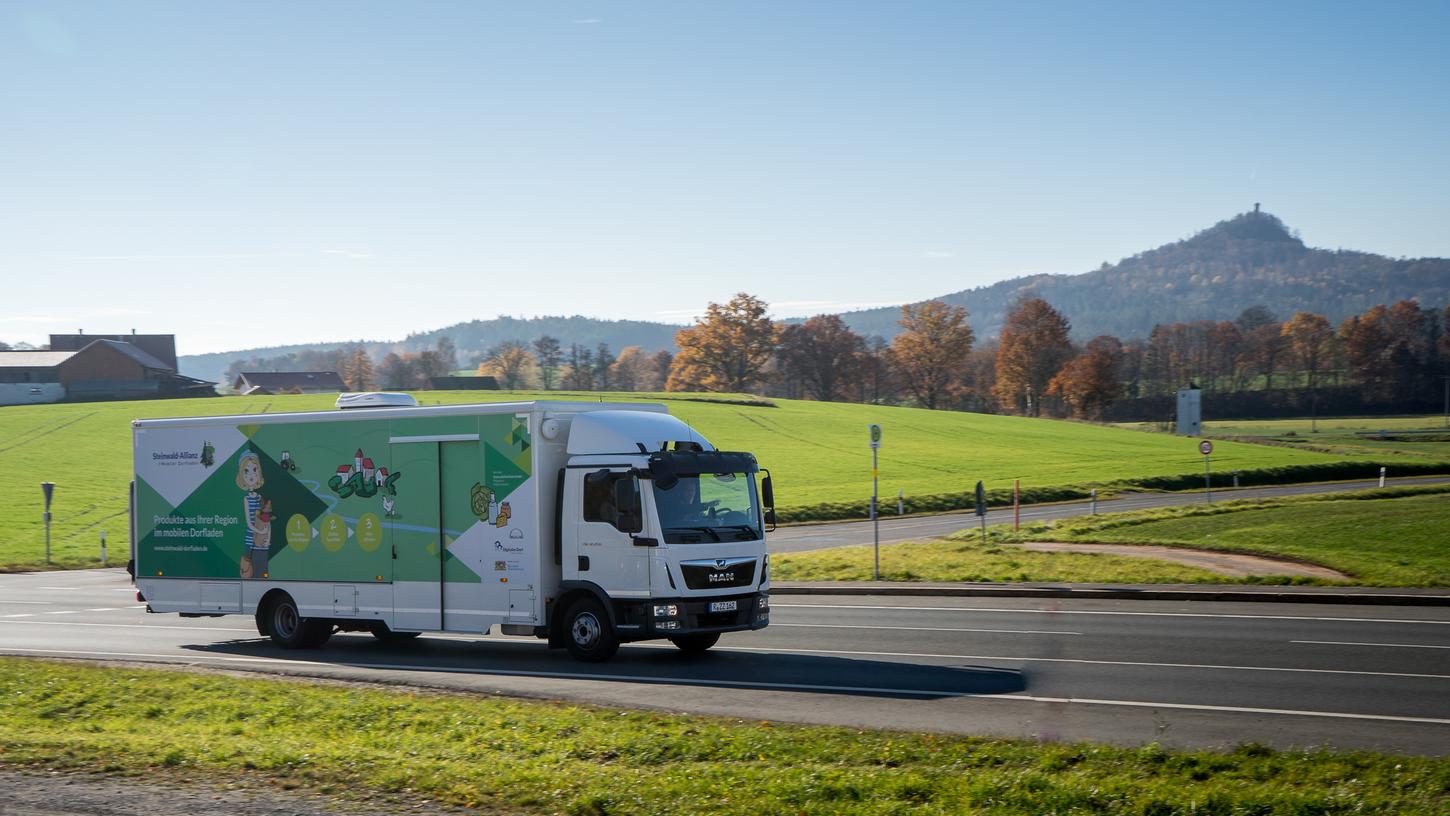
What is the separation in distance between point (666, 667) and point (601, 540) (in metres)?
1.90

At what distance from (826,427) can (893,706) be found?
7537 cm

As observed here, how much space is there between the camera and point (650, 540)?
53.2 feet

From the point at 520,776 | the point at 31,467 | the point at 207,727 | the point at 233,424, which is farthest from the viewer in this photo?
the point at 31,467

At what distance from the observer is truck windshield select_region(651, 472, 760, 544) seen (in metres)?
16.4

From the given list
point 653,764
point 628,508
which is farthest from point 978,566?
point 653,764

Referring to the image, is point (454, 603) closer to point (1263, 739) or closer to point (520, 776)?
point (520, 776)

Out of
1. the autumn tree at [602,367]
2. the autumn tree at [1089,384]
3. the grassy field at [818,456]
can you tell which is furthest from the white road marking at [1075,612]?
the autumn tree at [602,367]

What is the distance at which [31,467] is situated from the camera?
63000 mm

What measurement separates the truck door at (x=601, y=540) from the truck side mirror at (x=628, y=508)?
4 centimetres

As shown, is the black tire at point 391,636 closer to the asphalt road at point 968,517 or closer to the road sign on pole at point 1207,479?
the asphalt road at point 968,517

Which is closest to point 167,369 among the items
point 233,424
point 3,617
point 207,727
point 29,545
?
point 29,545

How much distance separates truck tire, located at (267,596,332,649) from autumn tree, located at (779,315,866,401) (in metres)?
122

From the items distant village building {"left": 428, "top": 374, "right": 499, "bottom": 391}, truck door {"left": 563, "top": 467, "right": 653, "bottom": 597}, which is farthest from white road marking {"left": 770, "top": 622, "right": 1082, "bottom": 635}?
distant village building {"left": 428, "top": 374, "right": 499, "bottom": 391}

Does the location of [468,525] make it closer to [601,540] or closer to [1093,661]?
[601,540]
